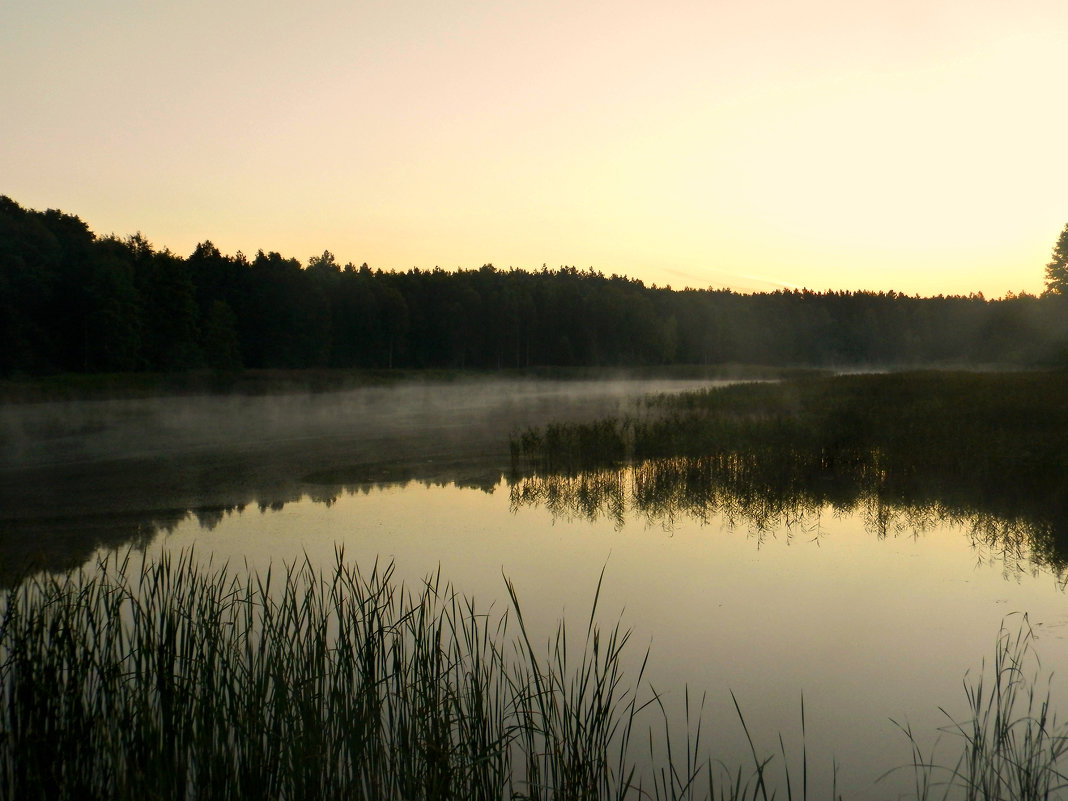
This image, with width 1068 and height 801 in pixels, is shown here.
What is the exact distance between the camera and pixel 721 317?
301ft

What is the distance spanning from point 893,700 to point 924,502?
19.7 ft

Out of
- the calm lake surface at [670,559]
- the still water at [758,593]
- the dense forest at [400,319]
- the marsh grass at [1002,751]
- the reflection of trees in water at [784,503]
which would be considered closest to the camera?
the marsh grass at [1002,751]

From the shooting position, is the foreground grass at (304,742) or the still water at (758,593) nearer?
the foreground grass at (304,742)

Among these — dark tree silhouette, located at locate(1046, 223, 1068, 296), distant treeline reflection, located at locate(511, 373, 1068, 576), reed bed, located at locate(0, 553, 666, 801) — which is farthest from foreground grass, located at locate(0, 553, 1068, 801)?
dark tree silhouette, located at locate(1046, 223, 1068, 296)

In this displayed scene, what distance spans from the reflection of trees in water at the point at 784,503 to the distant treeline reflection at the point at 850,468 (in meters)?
0.03

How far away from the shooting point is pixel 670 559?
778 cm

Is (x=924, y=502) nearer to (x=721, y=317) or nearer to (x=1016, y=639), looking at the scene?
(x=1016, y=639)

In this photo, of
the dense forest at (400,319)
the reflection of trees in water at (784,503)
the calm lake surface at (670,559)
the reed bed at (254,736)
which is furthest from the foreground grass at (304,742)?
the dense forest at (400,319)

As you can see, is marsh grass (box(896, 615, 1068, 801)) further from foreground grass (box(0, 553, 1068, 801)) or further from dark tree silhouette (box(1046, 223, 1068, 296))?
dark tree silhouette (box(1046, 223, 1068, 296))

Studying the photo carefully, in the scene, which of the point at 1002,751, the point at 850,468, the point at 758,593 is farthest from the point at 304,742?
the point at 850,468

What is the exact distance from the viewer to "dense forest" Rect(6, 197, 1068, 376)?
4106 cm

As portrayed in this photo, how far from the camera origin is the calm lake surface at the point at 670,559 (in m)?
4.81

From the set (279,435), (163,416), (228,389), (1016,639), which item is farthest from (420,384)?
(1016,639)

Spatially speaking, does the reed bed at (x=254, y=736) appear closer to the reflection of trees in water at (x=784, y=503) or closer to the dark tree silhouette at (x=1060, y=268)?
the reflection of trees in water at (x=784, y=503)
